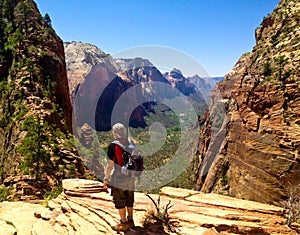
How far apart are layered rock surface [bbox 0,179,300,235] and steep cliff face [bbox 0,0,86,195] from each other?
11.4m

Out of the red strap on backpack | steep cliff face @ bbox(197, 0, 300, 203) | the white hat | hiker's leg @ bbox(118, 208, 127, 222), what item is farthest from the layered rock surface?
steep cliff face @ bbox(197, 0, 300, 203)

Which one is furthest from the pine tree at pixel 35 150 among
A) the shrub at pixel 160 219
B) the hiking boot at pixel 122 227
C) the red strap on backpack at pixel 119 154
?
the red strap on backpack at pixel 119 154

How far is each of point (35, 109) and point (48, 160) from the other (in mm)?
6739

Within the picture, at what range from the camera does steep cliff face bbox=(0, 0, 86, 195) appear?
Result: 66.3ft

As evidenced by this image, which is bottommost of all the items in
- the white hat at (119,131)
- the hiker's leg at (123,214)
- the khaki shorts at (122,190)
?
the hiker's leg at (123,214)

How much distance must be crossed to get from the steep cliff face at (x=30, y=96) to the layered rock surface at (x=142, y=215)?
1136 centimetres

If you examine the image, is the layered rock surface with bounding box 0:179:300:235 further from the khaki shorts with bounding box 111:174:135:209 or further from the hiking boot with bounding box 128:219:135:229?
the khaki shorts with bounding box 111:174:135:209

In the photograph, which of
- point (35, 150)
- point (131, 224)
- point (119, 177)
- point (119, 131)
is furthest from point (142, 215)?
point (35, 150)

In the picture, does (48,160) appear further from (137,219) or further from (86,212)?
(137,219)

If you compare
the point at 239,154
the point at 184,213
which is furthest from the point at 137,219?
the point at 239,154

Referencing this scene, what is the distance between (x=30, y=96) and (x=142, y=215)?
23.0m

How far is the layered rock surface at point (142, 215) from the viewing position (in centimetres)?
650

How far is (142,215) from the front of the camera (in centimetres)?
708

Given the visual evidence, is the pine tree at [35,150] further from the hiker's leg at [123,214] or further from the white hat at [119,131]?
the white hat at [119,131]
